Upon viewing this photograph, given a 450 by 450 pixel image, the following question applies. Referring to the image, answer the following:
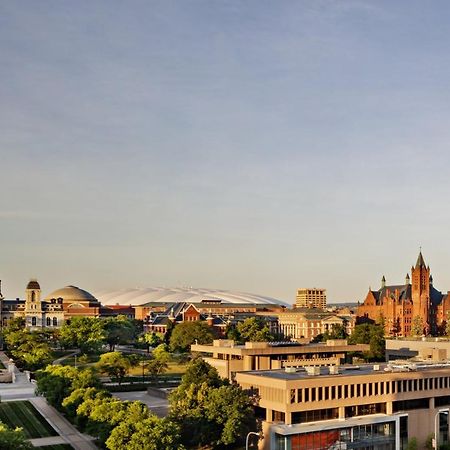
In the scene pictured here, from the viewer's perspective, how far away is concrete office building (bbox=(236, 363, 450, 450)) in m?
63.3

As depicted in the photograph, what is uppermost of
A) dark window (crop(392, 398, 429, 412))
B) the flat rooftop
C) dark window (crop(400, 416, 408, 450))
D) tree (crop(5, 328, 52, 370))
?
the flat rooftop

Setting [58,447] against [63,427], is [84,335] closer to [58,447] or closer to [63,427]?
[63,427]

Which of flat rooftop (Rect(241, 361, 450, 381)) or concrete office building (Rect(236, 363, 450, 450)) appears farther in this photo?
flat rooftop (Rect(241, 361, 450, 381))

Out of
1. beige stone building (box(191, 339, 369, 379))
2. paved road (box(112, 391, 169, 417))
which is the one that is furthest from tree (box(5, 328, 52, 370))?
beige stone building (box(191, 339, 369, 379))

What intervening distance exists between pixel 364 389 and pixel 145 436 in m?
25.5

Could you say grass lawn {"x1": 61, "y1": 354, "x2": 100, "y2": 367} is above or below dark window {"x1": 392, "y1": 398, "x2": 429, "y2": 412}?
below

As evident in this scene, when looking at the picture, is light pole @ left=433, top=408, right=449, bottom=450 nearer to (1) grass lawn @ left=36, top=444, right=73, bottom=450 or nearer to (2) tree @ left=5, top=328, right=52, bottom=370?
(1) grass lawn @ left=36, top=444, right=73, bottom=450

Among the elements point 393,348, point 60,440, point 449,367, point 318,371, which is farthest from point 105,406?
point 393,348

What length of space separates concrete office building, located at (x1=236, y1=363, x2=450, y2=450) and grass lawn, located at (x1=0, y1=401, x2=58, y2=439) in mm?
22039

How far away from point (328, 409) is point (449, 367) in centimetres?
2094

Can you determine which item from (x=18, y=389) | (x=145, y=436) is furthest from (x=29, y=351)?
(x=145, y=436)

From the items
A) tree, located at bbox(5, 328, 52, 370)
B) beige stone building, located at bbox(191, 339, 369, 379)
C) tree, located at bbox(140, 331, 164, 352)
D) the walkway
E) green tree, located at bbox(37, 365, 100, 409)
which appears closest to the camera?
green tree, located at bbox(37, 365, 100, 409)

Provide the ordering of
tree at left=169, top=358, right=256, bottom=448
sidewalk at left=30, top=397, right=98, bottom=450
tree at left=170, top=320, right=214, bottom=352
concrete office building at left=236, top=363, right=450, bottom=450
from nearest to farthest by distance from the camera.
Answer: tree at left=169, top=358, right=256, bottom=448 < concrete office building at left=236, top=363, right=450, bottom=450 < sidewalk at left=30, top=397, right=98, bottom=450 < tree at left=170, top=320, right=214, bottom=352

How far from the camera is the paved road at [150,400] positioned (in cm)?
7969
